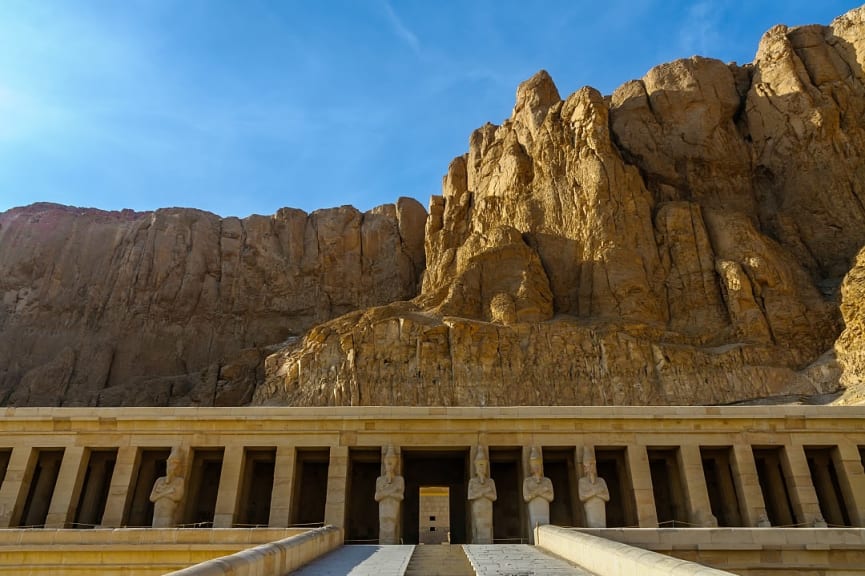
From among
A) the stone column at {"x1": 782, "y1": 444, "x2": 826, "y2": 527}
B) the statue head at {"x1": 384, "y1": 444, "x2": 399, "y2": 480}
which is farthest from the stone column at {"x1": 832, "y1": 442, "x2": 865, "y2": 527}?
the statue head at {"x1": 384, "y1": 444, "x2": 399, "y2": 480}

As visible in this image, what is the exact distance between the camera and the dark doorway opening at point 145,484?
2083 cm

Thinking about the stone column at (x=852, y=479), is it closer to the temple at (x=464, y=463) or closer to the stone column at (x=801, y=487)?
the temple at (x=464, y=463)

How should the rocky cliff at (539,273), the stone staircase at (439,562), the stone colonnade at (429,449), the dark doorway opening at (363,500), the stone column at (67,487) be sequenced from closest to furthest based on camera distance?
the stone staircase at (439,562), the stone column at (67,487), the stone colonnade at (429,449), the dark doorway opening at (363,500), the rocky cliff at (539,273)

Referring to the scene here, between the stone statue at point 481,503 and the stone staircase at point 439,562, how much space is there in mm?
4731

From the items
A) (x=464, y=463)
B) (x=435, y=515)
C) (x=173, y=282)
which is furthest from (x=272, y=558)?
(x=173, y=282)

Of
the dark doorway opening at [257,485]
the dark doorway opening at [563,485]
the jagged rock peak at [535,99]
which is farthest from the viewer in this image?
the jagged rock peak at [535,99]

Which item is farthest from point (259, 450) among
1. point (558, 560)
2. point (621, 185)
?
point (621, 185)

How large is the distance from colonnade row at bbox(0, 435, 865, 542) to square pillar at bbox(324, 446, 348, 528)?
0.03 metres

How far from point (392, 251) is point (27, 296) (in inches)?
1363

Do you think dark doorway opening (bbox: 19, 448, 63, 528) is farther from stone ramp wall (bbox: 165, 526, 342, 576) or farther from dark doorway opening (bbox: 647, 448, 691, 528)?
dark doorway opening (bbox: 647, 448, 691, 528)

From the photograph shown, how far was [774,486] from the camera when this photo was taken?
841 inches

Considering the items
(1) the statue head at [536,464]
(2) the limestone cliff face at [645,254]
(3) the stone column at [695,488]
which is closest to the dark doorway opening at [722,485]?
(3) the stone column at [695,488]

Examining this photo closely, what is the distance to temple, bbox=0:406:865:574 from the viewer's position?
63.8 feet

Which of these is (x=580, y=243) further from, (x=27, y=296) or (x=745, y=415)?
(x=27, y=296)
